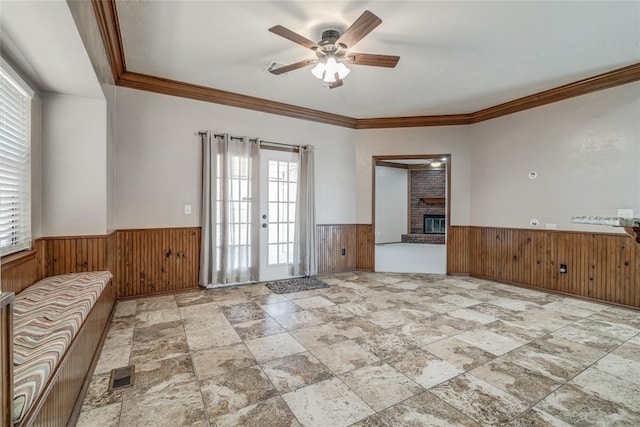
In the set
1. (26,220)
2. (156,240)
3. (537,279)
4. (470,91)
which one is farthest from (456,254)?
(26,220)

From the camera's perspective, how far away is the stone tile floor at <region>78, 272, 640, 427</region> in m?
1.73

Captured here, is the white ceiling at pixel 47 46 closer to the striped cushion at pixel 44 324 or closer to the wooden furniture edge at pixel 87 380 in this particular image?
the striped cushion at pixel 44 324

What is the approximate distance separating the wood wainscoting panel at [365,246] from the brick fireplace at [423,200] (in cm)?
507

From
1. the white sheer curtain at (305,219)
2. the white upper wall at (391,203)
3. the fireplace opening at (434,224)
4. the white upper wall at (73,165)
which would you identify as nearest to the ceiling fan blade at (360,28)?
the white sheer curtain at (305,219)

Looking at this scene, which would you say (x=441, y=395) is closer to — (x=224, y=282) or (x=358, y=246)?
(x=224, y=282)

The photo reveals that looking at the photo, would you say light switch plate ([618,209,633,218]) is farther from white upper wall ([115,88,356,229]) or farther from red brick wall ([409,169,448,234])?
red brick wall ([409,169,448,234])

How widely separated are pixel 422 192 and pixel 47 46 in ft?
32.2

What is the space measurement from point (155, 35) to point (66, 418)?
3137mm

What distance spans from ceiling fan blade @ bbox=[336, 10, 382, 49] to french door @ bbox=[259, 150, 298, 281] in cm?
234

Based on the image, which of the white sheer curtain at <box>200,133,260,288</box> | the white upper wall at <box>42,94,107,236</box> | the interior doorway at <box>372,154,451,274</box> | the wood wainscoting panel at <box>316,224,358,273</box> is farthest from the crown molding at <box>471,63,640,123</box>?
the white upper wall at <box>42,94,107,236</box>

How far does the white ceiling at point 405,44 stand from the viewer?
98.1 inches

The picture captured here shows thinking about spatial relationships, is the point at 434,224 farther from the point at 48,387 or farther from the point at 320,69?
the point at 48,387

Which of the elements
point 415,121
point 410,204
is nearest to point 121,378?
point 415,121

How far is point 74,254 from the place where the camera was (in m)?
2.89
